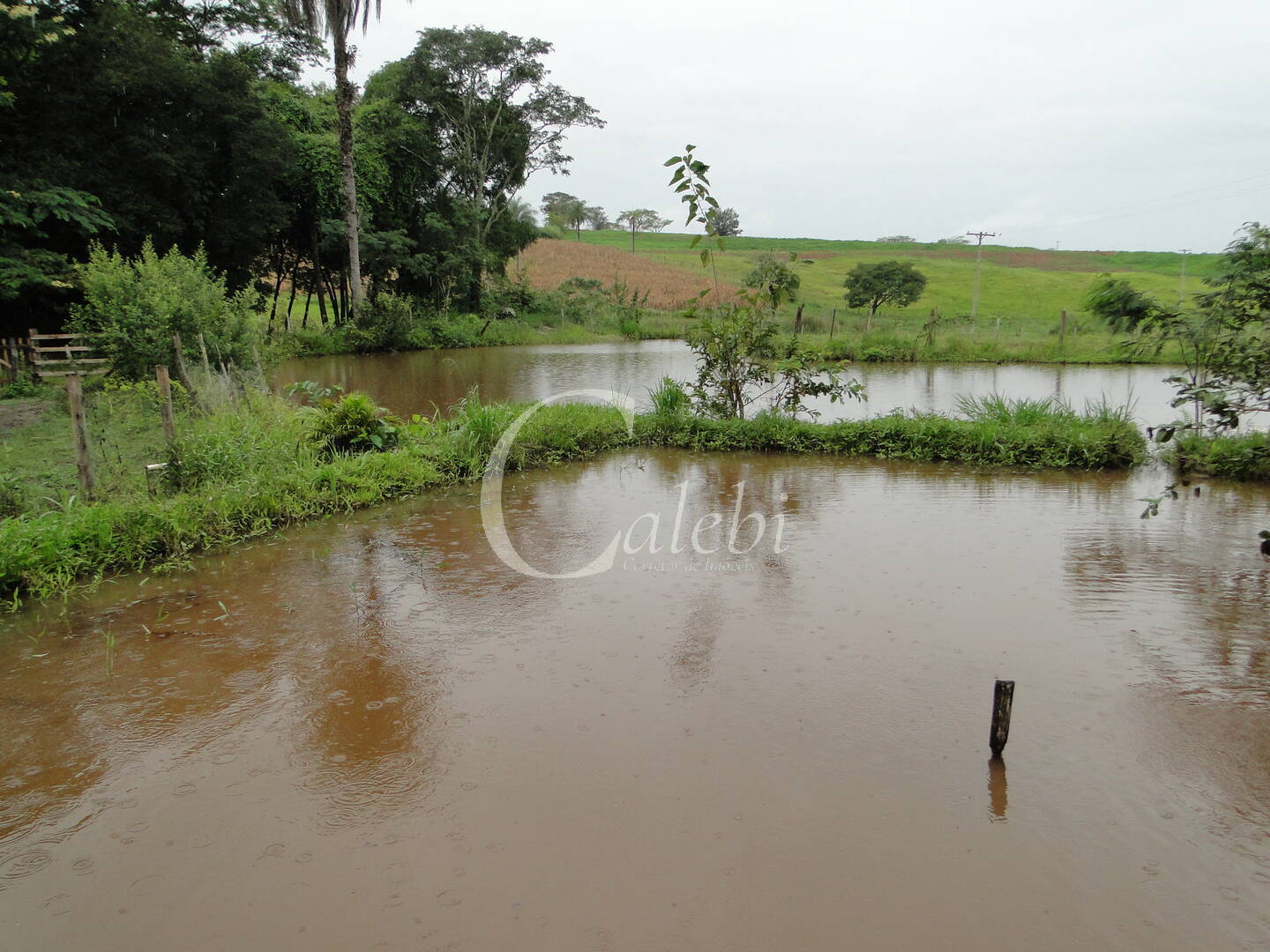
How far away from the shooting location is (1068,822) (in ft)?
11.1

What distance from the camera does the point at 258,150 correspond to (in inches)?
761

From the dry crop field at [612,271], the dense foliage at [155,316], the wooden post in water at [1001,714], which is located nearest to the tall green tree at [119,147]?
the dense foliage at [155,316]

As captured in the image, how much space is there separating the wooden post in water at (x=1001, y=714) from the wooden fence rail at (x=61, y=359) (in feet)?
49.2

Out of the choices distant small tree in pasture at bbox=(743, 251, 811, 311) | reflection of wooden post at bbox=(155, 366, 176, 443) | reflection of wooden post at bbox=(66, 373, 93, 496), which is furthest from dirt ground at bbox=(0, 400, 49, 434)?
distant small tree in pasture at bbox=(743, 251, 811, 311)

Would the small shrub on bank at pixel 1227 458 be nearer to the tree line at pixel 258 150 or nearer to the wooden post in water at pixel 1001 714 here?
the wooden post in water at pixel 1001 714

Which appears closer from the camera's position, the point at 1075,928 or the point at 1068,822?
the point at 1075,928

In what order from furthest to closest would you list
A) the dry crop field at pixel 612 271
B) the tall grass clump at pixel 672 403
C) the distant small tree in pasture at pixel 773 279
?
the dry crop field at pixel 612 271
the tall grass clump at pixel 672 403
the distant small tree in pasture at pixel 773 279

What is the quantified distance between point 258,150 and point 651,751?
65.4ft

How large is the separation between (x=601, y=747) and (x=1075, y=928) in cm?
204

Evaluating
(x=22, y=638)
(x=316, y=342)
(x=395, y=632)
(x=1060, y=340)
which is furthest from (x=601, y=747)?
(x=1060, y=340)

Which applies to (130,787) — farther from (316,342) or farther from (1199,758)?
(316,342)

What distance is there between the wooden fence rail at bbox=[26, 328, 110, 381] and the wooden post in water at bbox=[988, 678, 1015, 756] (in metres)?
15.0

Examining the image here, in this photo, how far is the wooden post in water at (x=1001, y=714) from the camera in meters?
3.53

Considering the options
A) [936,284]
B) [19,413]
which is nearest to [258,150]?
[19,413]
